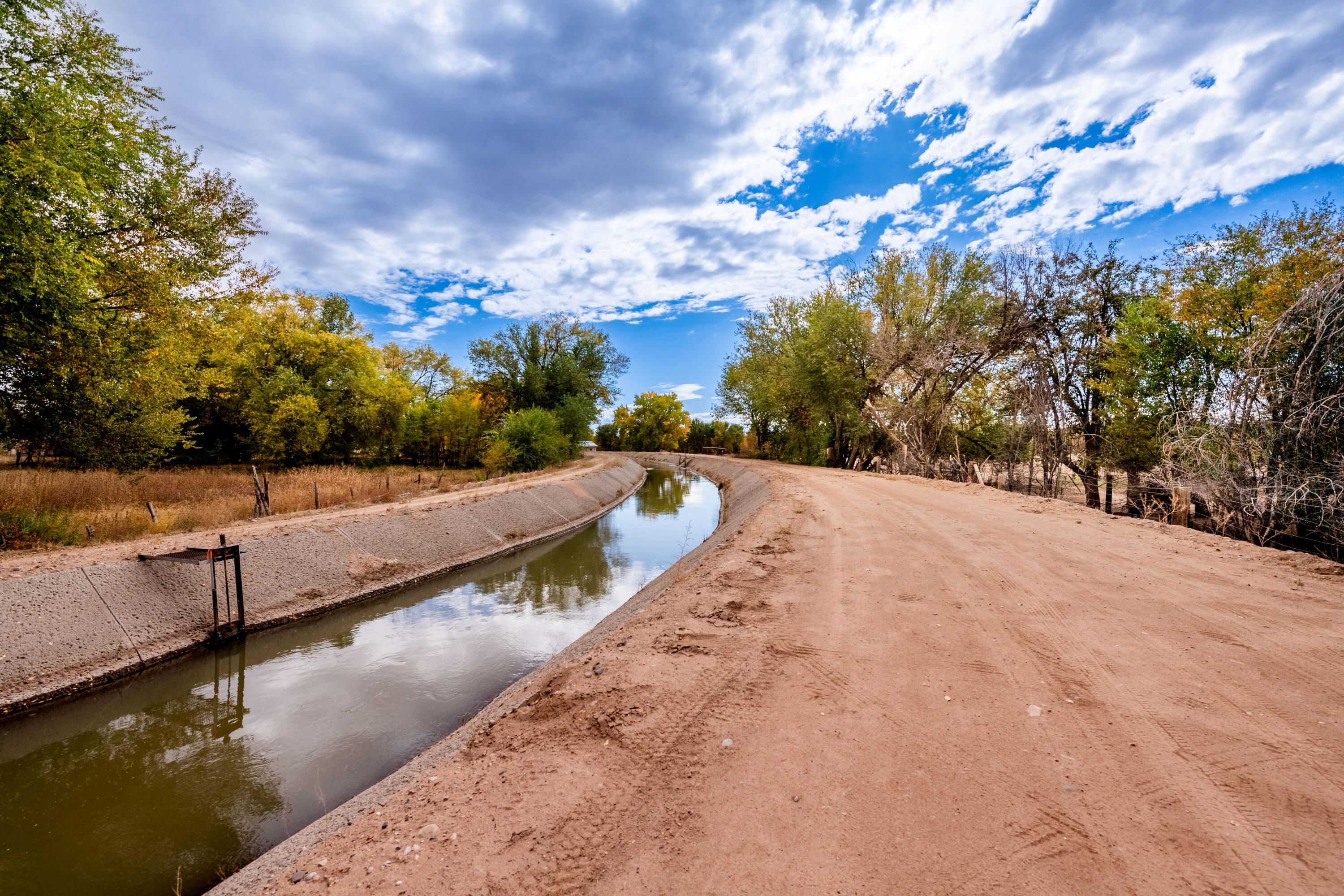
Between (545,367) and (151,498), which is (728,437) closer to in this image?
(545,367)

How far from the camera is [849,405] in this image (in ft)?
89.5

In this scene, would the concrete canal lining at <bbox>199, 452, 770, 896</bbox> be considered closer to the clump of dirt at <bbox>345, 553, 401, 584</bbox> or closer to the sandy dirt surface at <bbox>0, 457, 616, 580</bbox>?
the clump of dirt at <bbox>345, 553, 401, 584</bbox>

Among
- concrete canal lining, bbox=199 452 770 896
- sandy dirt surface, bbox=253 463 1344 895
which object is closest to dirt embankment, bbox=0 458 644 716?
concrete canal lining, bbox=199 452 770 896

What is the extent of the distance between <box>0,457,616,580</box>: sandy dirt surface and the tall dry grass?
71 centimetres

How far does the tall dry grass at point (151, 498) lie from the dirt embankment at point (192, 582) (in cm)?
157

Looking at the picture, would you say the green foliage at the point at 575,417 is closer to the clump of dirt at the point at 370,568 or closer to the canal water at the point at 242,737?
the clump of dirt at the point at 370,568

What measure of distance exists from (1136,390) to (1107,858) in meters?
17.0

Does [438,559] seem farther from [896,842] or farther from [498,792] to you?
[896,842]

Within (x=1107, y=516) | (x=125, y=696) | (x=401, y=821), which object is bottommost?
(x=125, y=696)

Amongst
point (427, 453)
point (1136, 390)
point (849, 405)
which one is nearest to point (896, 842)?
point (1136, 390)

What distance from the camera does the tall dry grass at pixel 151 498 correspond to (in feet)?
33.4

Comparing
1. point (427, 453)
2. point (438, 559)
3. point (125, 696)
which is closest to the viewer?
point (125, 696)

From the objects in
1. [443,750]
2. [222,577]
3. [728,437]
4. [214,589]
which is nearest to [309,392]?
[222,577]

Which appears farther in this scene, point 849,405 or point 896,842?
point 849,405
